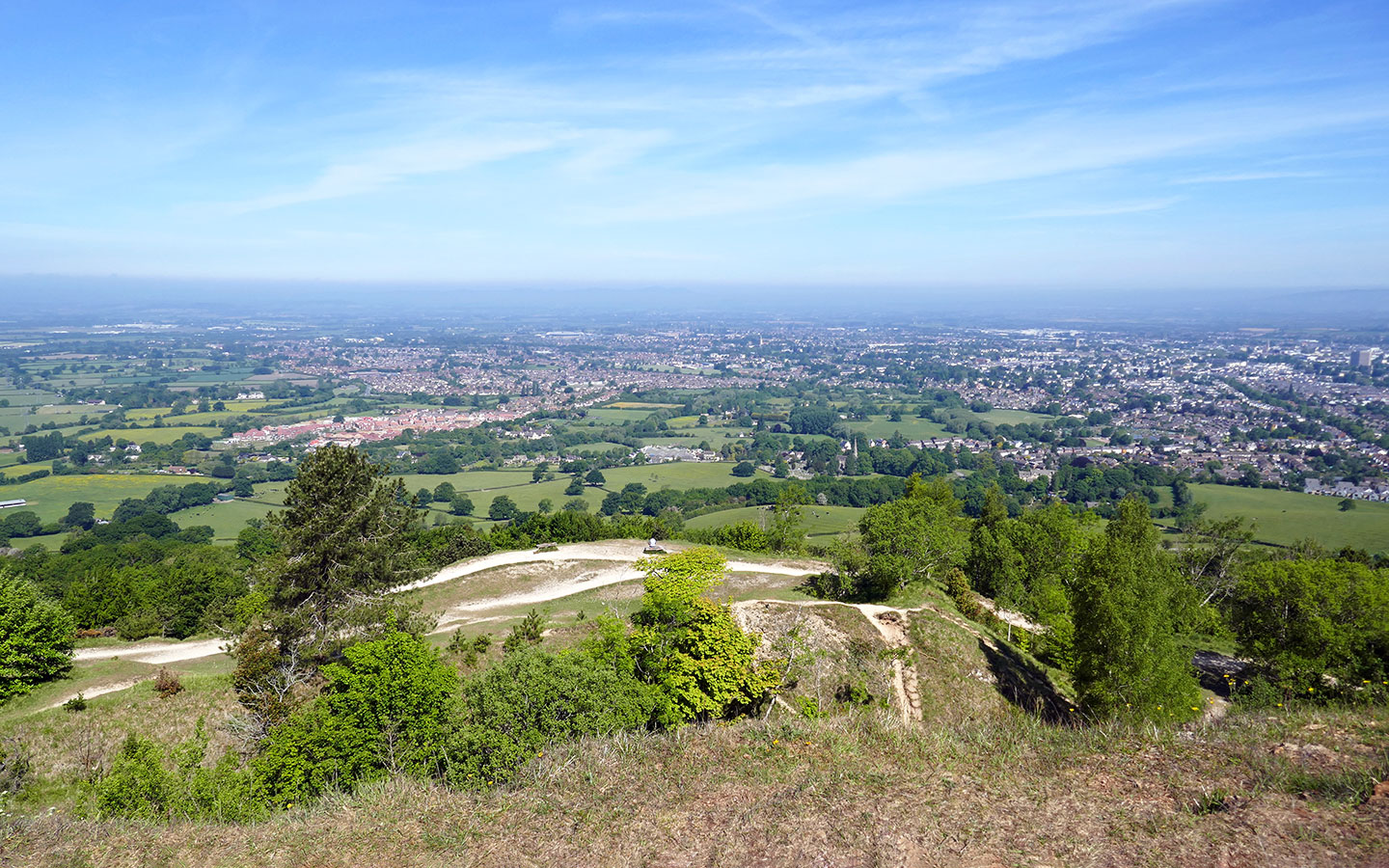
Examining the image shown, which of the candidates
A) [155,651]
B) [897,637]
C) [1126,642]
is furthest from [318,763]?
[1126,642]

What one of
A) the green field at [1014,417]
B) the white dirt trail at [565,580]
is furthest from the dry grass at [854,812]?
the green field at [1014,417]

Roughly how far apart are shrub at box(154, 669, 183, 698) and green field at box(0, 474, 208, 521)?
61.1 metres

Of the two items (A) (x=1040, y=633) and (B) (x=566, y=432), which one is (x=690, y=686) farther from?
(B) (x=566, y=432)

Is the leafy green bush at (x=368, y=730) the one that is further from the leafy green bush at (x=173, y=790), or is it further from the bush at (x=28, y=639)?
the bush at (x=28, y=639)

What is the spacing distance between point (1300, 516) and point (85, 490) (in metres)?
128

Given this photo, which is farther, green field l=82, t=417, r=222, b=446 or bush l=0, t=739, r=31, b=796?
green field l=82, t=417, r=222, b=446

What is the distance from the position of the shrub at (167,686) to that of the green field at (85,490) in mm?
61122

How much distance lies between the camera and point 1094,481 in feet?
281

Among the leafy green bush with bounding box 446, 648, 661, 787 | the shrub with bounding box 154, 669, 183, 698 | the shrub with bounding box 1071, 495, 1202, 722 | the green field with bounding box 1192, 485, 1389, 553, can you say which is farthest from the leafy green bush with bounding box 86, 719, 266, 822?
the green field with bounding box 1192, 485, 1389, 553

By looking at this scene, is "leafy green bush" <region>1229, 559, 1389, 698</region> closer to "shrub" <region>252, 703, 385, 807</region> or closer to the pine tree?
"shrub" <region>252, 703, 385, 807</region>

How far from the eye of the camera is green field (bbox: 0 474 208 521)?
68.9 meters

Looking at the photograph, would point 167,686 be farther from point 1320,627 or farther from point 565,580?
point 1320,627

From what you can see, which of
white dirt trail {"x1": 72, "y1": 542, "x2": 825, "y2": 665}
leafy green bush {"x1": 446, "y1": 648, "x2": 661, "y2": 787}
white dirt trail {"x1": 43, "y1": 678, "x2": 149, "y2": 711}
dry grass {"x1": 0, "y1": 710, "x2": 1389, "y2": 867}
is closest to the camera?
dry grass {"x1": 0, "y1": 710, "x2": 1389, "y2": 867}

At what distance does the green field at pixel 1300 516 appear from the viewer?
6000 cm
